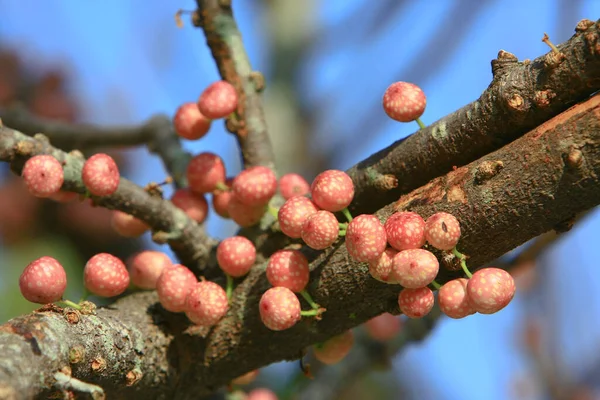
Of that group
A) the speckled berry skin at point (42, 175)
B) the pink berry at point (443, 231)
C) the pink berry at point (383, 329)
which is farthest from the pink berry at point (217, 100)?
the pink berry at point (383, 329)

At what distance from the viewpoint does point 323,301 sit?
5.31ft

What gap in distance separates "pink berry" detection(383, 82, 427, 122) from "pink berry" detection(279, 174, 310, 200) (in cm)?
46

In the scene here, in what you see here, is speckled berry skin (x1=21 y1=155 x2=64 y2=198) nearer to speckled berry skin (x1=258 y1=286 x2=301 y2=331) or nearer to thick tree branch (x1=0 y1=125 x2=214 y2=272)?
thick tree branch (x1=0 y1=125 x2=214 y2=272)

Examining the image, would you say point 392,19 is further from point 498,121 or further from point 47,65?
point 498,121

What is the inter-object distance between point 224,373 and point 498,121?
3.09ft

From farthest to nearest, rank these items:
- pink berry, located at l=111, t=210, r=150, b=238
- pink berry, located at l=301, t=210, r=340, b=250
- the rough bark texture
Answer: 1. pink berry, located at l=111, t=210, r=150, b=238
2. pink berry, located at l=301, t=210, r=340, b=250
3. the rough bark texture

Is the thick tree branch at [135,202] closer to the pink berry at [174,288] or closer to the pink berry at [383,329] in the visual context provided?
the pink berry at [174,288]

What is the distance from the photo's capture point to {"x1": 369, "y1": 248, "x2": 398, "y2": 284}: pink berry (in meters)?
1.44

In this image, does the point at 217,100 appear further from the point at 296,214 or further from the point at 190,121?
the point at 296,214

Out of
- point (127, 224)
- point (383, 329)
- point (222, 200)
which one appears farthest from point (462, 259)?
point (383, 329)

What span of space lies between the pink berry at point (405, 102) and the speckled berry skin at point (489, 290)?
0.41 meters

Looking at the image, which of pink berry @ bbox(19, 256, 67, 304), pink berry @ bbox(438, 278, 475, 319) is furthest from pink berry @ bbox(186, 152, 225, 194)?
pink berry @ bbox(438, 278, 475, 319)

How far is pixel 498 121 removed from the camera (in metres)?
1.42

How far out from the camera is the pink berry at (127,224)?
6.54 feet
